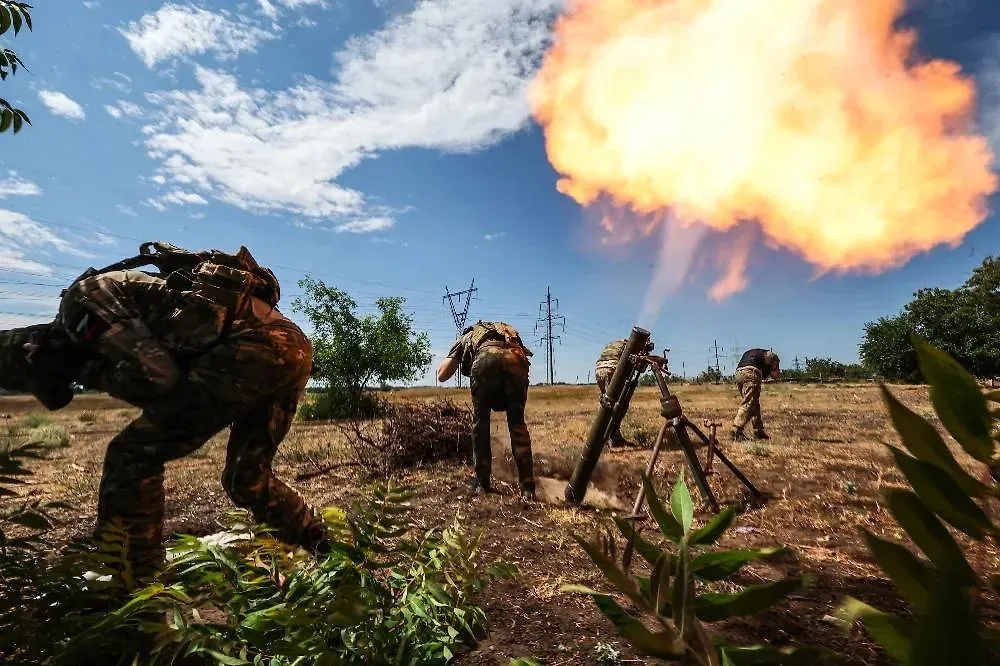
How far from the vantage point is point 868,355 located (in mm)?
37188

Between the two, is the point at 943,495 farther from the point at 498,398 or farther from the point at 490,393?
the point at 498,398

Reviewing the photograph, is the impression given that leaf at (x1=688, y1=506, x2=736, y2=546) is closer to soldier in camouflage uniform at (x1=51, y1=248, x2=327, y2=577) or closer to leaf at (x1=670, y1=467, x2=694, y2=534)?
leaf at (x1=670, y1=467, x2=694, y2=534)

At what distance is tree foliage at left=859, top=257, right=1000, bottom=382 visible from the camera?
27891mm

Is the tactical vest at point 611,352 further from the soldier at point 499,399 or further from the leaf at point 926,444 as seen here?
the leaf at point 926,444

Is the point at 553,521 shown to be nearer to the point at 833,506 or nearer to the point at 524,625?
the point at 524,625

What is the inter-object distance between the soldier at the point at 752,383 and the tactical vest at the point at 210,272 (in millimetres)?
8612

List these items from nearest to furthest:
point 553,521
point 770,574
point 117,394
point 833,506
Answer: point 117,394, point 770,574, point 553,521, point 833,506

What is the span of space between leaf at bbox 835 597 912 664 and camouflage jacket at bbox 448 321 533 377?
573 centimetres

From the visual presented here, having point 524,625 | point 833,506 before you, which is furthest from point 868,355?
point 524,625

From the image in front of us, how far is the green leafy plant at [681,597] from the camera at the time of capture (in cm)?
40

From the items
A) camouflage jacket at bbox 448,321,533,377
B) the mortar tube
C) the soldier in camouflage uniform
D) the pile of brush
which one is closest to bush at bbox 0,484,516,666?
the soldier in camouflage uniform

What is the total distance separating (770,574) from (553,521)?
1.81 m

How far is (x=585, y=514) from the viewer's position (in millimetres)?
5059

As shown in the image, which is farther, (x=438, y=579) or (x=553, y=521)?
(x=553, y=521)
